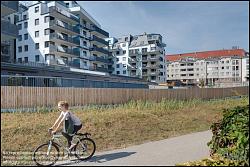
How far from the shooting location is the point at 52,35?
52.8 m

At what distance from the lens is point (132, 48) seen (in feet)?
300

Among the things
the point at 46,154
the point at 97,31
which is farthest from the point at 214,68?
the point at 46,154

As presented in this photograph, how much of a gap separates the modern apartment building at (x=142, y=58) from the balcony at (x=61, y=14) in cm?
3160

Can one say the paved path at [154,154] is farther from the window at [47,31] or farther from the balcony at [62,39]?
the window at [47,31]

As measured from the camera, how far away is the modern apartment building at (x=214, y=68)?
106 metres

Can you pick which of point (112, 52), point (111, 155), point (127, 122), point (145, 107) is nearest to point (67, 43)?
point (112, 52)

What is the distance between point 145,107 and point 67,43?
134ft

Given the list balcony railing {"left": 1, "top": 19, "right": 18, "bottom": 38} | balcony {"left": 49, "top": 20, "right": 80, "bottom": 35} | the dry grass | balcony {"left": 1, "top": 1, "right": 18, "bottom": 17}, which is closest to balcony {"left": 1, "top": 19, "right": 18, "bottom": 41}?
balcony railing {"left": 1, "top": 19, "right": 18, "bottom": 38}

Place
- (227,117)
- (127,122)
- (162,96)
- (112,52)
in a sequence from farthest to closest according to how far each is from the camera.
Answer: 1. (112,52)
2. (162,96)
3. (127,122)
4. (227,117)

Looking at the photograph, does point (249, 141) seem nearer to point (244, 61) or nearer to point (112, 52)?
point (112, 52)

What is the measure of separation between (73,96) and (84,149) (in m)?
11.3

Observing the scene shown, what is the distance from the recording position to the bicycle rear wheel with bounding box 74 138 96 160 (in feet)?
23.8

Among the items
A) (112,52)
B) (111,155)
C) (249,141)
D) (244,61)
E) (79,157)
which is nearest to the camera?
(249,141)

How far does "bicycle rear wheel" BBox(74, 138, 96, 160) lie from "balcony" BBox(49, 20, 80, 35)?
158ft
